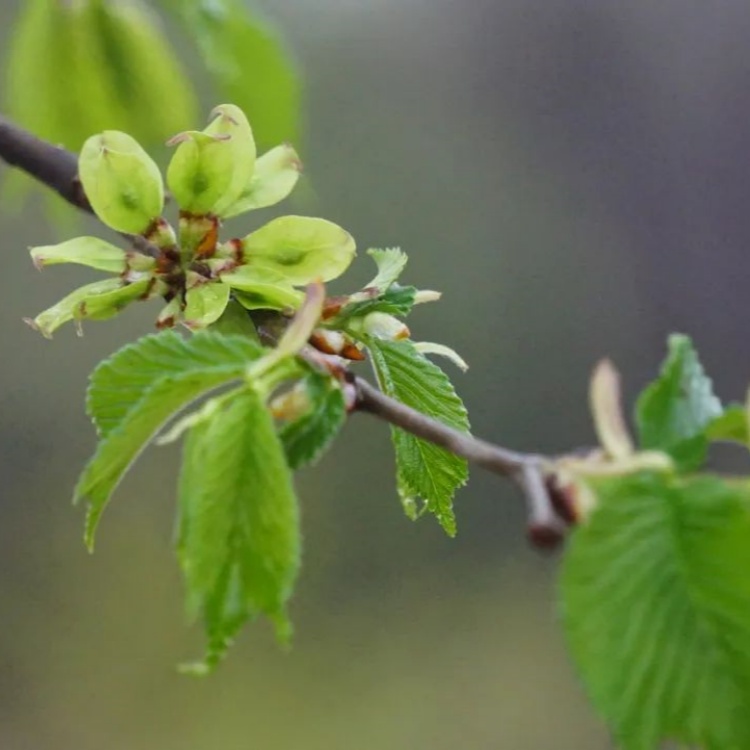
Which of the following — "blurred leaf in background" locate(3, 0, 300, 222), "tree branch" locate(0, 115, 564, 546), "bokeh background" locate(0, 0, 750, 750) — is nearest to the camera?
"tree branch" locate(0, 115, 564, 546)

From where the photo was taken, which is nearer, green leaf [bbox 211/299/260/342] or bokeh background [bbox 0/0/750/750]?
green leaf [bbox 211/299/260/342]

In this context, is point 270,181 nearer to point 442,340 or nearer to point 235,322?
point 235,322

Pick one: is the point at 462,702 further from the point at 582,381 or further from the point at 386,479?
the point at 582,381

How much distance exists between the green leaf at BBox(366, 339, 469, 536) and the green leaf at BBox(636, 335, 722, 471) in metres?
Answer: 0.07

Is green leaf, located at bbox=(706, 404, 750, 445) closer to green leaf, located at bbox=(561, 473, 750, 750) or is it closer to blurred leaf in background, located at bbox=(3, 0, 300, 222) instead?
green leaf, located at bbox=(561, 473, 750, 750)

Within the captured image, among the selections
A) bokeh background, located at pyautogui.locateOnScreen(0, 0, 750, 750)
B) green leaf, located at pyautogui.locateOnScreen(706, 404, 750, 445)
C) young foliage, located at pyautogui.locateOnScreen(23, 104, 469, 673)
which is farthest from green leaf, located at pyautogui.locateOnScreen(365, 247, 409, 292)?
bokeh background, located at pyautogui.locateOnScreen(0, 0, 750, 750)

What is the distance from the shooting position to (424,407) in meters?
0.25

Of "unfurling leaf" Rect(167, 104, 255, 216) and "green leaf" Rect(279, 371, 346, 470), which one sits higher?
"unfurling leaf" Rect(167, 104, 255, 216)

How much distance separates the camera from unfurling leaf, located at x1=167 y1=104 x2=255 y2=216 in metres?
0.26

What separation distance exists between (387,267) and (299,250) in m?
0.03

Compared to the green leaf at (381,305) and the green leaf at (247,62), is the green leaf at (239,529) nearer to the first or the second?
the green leaf at (381,305)

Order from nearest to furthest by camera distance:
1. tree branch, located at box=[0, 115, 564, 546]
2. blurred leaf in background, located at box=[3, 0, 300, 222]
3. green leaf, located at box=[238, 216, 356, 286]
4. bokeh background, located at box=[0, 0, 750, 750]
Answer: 1. tree branch, located at box=[0, 115, 564, 546]
2. green leaf, located at box=[238, 216, 356, 286]
3. blurred leaf in background, located at box=[3, 0, 300, 222]
4. bokeh background, located at box=[0, 0, 750, 750]

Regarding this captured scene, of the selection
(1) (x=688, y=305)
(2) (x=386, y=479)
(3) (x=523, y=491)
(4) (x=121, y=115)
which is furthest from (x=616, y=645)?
(1) (x=688, y=305)

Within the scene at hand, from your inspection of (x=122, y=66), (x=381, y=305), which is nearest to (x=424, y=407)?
(x=381, y=305)
